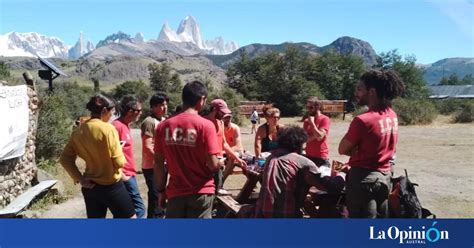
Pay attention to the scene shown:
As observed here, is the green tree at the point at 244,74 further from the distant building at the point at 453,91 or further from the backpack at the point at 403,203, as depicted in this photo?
the backpack at the point at 403,203

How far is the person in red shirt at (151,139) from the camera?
17.2 feet

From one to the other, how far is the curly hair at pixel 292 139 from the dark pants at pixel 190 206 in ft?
2.28

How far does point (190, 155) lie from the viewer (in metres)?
3.47

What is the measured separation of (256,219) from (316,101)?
1997 millimetres

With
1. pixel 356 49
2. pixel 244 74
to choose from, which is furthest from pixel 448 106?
pixel 356 49

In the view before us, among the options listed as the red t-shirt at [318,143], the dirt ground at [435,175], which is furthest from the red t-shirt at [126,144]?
the dirt ground at [435,175]

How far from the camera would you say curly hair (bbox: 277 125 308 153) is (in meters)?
3.80

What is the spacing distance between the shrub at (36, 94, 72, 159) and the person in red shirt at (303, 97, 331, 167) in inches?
238

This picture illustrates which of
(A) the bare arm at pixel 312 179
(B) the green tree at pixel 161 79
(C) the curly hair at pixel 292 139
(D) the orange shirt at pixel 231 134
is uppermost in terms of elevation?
(B) the green tree at pixel 161 79

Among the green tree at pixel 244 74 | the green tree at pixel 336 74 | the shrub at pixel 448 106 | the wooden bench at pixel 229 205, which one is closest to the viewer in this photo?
the wooden bench at pixel 229 205

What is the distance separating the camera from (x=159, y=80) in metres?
47.8

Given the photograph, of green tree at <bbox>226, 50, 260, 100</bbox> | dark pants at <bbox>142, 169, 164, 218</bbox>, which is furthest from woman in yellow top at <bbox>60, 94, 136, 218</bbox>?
green tree at <bbox>226, 50, 260, 100</bbox>

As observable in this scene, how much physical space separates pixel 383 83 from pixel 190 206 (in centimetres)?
167

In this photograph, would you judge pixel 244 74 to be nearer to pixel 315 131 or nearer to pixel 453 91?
pixel 453 91
